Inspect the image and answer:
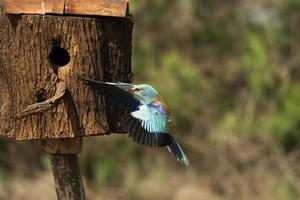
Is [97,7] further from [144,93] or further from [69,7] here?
[144,93]

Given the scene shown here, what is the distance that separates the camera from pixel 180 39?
966cm

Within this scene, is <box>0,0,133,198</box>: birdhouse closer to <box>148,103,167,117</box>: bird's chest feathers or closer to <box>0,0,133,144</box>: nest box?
<box>0,0,133,144</box>: nest box

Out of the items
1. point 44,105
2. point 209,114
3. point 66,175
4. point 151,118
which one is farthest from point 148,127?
point 209,114

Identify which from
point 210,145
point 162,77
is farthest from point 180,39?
point 210,145

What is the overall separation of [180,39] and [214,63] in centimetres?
68

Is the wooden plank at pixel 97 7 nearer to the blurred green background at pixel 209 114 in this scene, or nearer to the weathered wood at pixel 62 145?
the weathered wood at pixel 62 145

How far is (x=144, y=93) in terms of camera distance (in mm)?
3254

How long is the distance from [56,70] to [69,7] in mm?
327

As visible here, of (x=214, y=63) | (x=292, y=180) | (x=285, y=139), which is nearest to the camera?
(x=292, y=180)

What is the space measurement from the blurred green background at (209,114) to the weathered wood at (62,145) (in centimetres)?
364

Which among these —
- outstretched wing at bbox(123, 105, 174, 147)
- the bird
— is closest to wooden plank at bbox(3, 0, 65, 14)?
the bird

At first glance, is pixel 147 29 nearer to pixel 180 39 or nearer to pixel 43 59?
pixel 180 39

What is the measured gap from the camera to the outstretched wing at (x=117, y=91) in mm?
3176

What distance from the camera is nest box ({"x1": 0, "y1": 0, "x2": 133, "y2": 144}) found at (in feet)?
10.6
